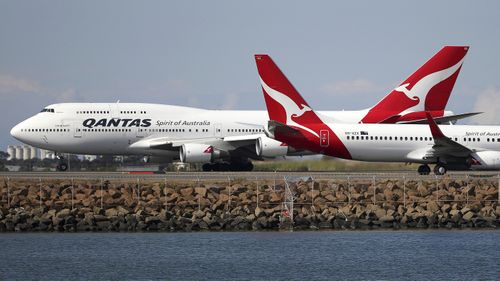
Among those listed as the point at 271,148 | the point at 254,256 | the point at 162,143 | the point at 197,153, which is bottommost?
the point at 254,256

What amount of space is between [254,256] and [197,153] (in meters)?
29.5

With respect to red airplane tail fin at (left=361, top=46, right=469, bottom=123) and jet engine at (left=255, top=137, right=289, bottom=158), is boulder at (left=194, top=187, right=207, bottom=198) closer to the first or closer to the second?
jet engine at (left=255, top=137, right=289, bottom=158)

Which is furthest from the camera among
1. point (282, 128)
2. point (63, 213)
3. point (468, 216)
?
point (282, 128)

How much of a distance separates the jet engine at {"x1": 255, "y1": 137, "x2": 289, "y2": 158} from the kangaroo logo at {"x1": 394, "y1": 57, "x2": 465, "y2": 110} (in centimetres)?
1056

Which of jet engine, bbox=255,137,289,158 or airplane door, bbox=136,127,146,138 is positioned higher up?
airplane door, bbox=136,127,146,138

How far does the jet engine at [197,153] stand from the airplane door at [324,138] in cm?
1033

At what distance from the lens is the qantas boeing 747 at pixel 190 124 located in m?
82.5

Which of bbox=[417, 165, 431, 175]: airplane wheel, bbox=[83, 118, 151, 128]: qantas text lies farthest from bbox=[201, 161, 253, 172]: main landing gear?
bbox=[417, 165, 431, 175]: airplane wheel

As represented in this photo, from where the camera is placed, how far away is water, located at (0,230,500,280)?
4781cm

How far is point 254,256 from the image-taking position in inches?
2031

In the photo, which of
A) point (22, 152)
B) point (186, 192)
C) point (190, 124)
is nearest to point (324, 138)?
point (186, 192)

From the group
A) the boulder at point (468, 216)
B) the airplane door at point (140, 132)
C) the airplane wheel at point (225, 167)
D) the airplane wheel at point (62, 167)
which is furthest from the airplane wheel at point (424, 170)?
the airplane wheel at point (62, 167)

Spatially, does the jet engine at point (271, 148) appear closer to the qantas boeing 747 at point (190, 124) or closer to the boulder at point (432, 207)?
the qantas boeing 747 at point (190, 124)

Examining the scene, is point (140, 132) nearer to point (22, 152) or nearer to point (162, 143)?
point (162, 143)
